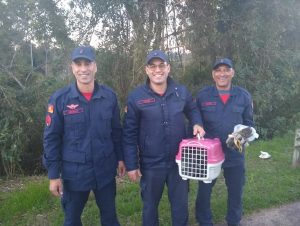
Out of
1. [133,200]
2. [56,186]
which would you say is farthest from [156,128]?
[133,200]

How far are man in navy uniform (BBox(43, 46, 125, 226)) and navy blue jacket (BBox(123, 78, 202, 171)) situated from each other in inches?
7.2

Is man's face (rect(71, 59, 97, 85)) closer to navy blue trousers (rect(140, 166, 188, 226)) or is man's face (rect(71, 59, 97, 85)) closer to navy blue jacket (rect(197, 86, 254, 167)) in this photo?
navy blue trousers (rect(140, 166, 188, 226))

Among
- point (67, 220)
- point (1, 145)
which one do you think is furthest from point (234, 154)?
point (1, 145)

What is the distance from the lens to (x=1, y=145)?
6039 mm

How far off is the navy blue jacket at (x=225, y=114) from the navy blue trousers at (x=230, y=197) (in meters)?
0.16

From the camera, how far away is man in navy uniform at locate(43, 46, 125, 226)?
316 cm

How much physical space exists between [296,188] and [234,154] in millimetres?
2063

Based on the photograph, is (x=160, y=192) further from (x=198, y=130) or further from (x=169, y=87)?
(x=169, y=87)

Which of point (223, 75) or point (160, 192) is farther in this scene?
point (223, 75)

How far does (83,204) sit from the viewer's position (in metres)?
3.45

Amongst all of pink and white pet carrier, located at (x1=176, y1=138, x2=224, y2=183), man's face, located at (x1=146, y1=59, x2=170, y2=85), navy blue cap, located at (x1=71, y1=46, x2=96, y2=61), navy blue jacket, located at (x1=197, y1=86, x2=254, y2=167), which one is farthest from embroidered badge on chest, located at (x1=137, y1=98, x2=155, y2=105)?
navy blue jacket, located at (x1=197, y1=86, x2=254, y2=167)

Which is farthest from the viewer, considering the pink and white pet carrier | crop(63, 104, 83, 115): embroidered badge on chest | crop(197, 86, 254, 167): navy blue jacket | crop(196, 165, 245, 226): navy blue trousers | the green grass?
the green grass

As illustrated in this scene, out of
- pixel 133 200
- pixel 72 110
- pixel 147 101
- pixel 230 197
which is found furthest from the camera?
pixel 133 200

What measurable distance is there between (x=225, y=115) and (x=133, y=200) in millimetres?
1915
